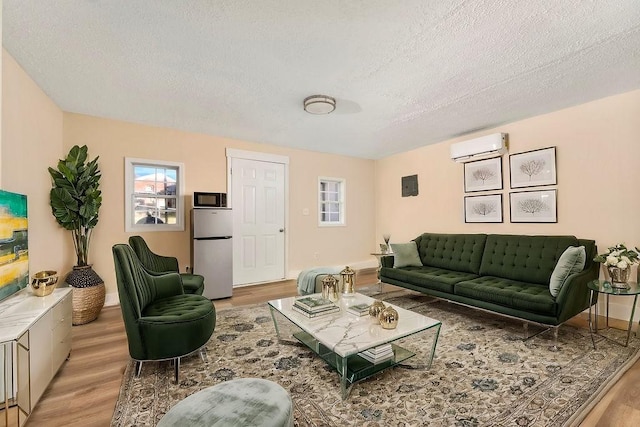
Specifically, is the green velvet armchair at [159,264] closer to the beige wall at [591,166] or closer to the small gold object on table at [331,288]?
the small gold object on table at [331,288]

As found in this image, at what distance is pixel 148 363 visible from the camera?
2.32 metres

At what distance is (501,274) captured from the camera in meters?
3.56

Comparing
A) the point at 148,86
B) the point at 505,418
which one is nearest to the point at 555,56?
the point at 505,418

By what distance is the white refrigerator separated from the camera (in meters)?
4.08

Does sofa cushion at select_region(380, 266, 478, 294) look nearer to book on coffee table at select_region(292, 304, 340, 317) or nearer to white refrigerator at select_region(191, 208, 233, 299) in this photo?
book on coffee table at select_region(292, 304, 340, 317)

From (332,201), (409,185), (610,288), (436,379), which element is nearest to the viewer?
(436,379)

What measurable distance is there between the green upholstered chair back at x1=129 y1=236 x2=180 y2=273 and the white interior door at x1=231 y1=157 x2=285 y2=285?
4.14ft

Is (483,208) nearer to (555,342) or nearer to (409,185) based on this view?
(409,185)

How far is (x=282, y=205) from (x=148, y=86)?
2869 millimetres

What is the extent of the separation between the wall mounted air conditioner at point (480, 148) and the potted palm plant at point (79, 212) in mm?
4962

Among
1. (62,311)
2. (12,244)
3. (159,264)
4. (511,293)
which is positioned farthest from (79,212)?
(511,293)

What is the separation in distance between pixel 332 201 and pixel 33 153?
4474 mm

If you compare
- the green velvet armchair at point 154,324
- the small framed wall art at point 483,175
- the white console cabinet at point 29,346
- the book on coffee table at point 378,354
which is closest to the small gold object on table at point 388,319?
the book on coffee table at point 378,354

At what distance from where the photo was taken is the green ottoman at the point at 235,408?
114cm
